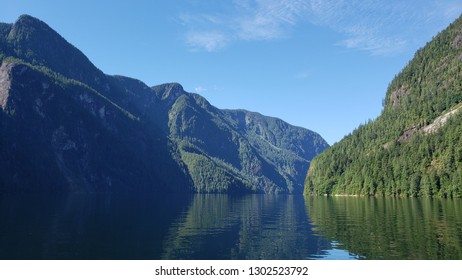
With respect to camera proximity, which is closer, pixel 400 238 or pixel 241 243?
pixel 400 238

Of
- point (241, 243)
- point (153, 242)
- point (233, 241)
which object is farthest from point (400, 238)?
point (153, 242)

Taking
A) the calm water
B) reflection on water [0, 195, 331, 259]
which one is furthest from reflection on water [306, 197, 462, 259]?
reflection on water [0, 195, 331, 259]

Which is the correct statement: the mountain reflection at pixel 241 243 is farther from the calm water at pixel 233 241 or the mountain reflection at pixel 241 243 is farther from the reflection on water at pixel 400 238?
the reflection on water at pixel 400 238

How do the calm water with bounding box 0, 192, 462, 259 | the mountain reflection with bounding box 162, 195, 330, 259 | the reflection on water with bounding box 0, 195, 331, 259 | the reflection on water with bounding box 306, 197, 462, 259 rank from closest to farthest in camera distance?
1. the reflection on water with bounding box 306, 197, 462, 259
2. the calm water with bounding box 0, 192, 462, 259
3. the reflection on water with bounding box 0, 195, 331, 259
4. the mountain reflection with bounding box 162, 195, 330, 259

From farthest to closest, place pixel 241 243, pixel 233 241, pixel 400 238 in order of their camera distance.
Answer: pixel 233 241
pixel 241 243
pixel 400 238

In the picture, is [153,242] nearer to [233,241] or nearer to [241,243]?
[233,241]

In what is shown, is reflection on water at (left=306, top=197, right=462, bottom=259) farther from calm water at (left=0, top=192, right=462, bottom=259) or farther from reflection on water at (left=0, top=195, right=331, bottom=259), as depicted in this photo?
reflection on water at (left=0, top=195, right=331, bottom=259)

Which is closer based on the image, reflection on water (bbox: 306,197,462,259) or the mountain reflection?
reflection on water (bbox: 306,197,462,259)

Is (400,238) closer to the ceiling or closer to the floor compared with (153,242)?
closer to the ceiling

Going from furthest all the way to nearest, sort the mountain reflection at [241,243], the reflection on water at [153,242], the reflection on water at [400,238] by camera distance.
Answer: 1. the mountain reflection at [241,243]
2. the reflection on water at [153,242]
3. the reflection on water at [400,238]

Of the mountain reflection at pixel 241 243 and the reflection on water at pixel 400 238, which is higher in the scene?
the reflection on water at pixel 400 238

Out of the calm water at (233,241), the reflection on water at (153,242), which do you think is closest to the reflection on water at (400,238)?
the calm water at (233,241)
